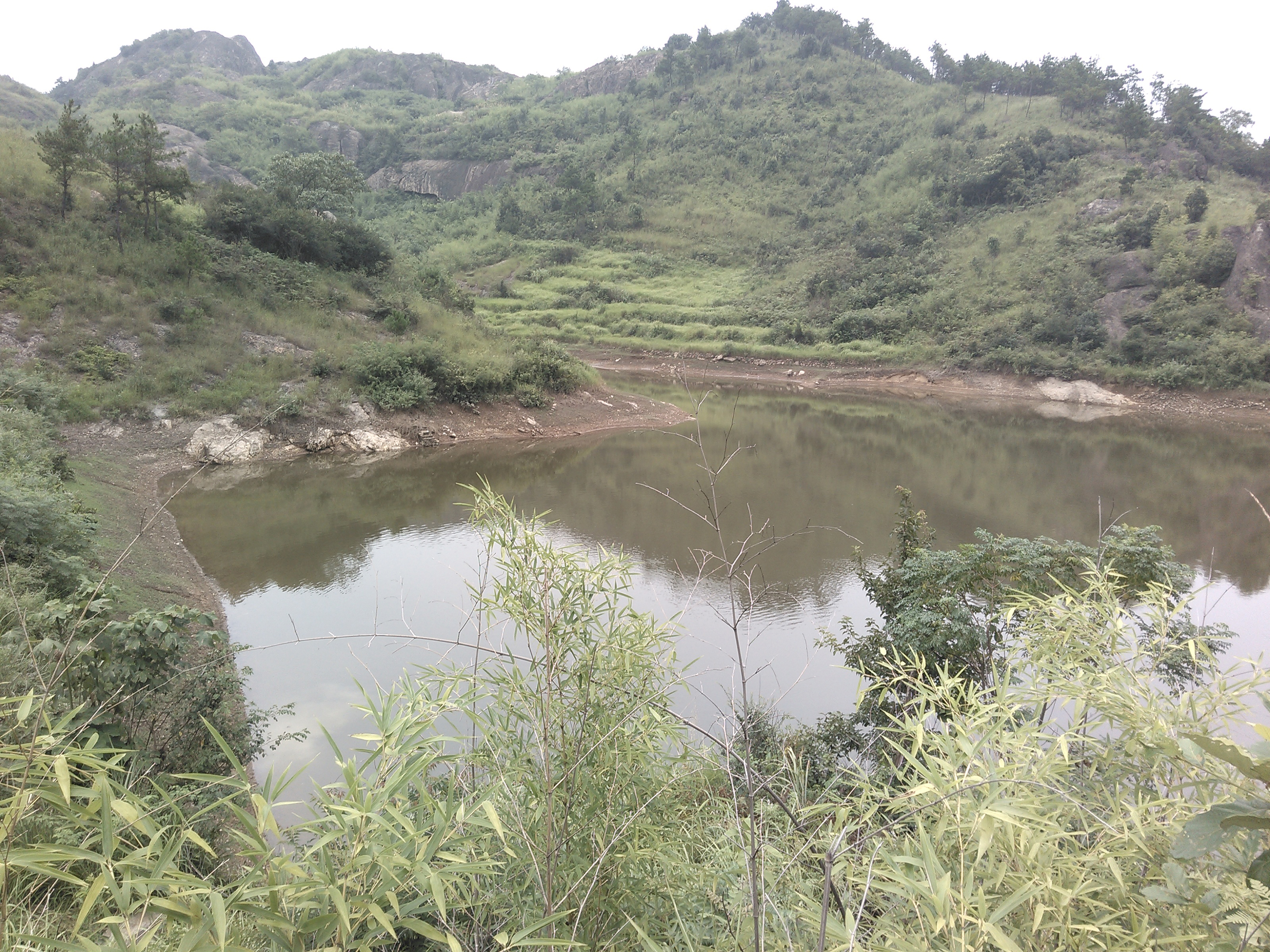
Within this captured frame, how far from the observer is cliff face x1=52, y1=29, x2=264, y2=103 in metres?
75.8

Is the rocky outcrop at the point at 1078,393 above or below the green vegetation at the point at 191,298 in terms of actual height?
below

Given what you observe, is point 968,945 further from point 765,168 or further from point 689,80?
point 689,80

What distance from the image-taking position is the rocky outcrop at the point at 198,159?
167 feet

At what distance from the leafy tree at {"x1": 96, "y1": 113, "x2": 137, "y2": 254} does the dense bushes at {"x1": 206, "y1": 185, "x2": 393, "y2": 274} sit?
7.27 ft

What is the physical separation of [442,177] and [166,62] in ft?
156

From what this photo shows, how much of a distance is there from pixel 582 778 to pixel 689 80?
277 ft

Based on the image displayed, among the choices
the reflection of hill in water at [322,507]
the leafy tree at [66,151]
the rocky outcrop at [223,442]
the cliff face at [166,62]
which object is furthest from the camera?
the cliff face at [166,62]

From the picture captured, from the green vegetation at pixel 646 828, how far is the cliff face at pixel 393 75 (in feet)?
349

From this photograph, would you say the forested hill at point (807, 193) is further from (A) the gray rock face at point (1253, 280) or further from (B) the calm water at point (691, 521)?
(B) the calm water at point (691, 521)

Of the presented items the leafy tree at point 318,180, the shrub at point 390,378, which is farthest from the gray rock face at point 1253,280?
the leafy tree at point 318,180

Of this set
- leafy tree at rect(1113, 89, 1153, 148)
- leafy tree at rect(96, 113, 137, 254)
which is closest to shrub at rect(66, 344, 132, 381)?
leafy tree at rect(96, 113, 137, 254)

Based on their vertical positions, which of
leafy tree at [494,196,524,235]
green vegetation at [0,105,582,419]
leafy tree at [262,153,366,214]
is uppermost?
leafy tree at [494,196,524,235]

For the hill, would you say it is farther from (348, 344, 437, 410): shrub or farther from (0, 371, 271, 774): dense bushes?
(0, 371, 271, 774): dense bushes

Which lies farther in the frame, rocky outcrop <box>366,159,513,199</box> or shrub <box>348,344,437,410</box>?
rocky outcrop <box>366,159,513,199</box>
